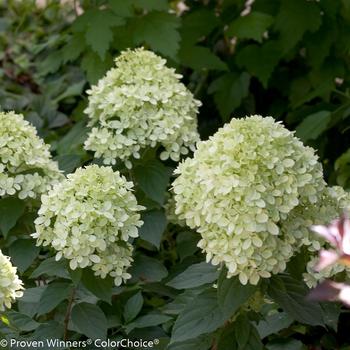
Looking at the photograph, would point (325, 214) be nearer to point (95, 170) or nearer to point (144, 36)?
point (95, 170)

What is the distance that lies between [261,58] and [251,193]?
231 centimetres

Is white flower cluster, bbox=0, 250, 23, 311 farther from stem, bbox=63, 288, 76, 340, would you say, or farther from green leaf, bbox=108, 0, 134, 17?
green leaf, bbox=108, 0, 134, 17

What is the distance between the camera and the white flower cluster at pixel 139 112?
2861 millimetres

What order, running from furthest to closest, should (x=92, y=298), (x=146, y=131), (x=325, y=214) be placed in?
(x=146, y=131) < (x=92, y=298) < (x=325, y=214)

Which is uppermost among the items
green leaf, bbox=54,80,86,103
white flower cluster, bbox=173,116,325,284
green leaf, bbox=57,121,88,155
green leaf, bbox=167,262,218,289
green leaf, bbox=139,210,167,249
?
white flower cluster, bbox=173,116,325,284

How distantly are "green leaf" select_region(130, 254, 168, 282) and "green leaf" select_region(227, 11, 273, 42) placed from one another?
1.56 metres

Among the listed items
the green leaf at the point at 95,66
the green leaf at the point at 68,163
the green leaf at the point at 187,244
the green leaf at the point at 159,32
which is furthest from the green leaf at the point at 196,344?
the green leaf at the point at 95,66

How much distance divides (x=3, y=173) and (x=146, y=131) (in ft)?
1.58

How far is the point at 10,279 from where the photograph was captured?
7.16 feet

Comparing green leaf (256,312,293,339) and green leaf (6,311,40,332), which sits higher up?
green leaf (6,311,40,332)

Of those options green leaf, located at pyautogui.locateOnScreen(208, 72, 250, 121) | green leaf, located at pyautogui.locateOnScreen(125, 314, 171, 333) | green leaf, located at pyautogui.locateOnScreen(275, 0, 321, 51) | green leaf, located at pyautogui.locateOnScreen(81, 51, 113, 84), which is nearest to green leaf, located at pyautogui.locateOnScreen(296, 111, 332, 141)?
green leaf, located at pyautogui.locateOnScreen(275, 0, 321, 51)

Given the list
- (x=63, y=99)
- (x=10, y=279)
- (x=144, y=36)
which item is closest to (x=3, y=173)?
(x=10, y=279)

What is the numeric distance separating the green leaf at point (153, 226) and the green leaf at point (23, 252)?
0.34 meters

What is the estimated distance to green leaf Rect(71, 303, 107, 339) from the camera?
8.00 feet
